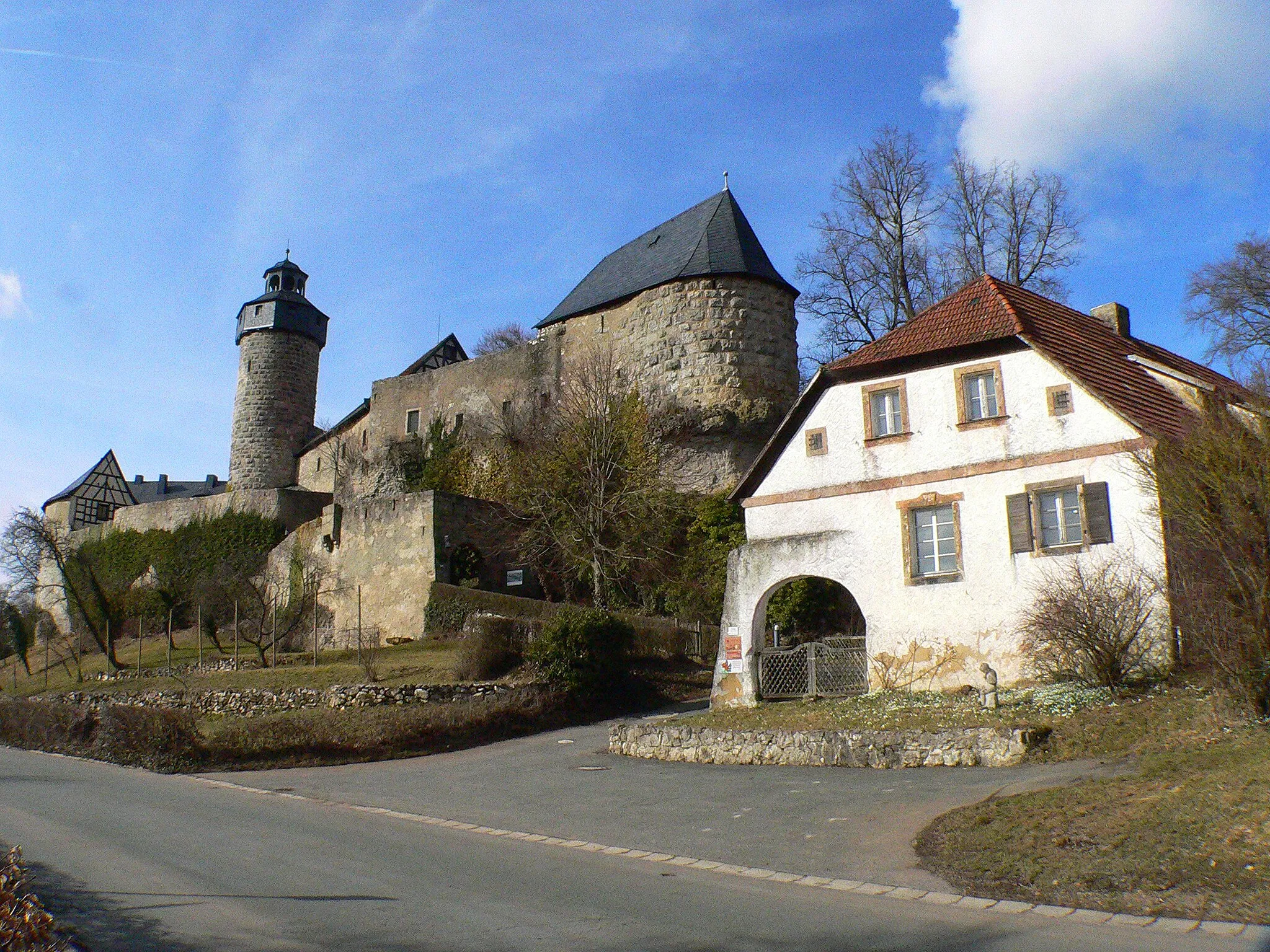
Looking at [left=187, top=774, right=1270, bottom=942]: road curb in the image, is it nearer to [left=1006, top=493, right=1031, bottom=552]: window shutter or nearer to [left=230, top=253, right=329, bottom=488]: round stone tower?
[left=1006, top=493, right=1031, bottom=552]: window shutter

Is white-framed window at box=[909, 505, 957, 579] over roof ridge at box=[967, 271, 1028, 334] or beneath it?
beneath

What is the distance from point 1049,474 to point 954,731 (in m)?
5.07

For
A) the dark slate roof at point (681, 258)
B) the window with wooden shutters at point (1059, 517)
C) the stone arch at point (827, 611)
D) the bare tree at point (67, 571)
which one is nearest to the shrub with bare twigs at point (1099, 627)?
the window with wooden shutters at point (1059, 517)

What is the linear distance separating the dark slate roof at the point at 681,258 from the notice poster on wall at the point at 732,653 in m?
18.1

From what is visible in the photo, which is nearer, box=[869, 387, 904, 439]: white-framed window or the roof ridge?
the roof ridge

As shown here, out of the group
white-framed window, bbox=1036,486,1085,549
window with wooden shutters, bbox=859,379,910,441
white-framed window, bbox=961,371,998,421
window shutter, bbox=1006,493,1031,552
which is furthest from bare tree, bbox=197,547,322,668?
white-framed window, bbox=1036,486,1085,549

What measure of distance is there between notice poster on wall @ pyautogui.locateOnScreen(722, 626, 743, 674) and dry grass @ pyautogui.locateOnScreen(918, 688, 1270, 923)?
322 inches

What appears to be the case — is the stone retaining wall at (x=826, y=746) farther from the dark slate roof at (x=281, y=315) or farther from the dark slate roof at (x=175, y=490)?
the dark slate roof at (x=175, y=490)

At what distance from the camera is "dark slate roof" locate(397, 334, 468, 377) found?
52.3m

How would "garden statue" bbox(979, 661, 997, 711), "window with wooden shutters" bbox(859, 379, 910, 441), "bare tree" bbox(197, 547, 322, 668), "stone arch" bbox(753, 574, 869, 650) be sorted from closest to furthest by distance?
1. "garden statue" bbox(979, 661, 997, 711)
2. "window with wooden shutters" bbox(859, 379, 910, 441)
3. "stone arch" bbox(753, 574, 869, 650)
4. "bare tree" bbox(197, 547, 322, 668)

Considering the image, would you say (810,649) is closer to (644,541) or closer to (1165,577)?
(1165,577)

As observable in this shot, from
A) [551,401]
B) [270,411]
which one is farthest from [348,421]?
[551,401]

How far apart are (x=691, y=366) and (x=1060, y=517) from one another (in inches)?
727

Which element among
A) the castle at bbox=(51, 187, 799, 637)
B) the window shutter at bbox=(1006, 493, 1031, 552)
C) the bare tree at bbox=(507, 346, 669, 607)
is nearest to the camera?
the window shutter at bbox=(1006, 493, 1031, 552)
